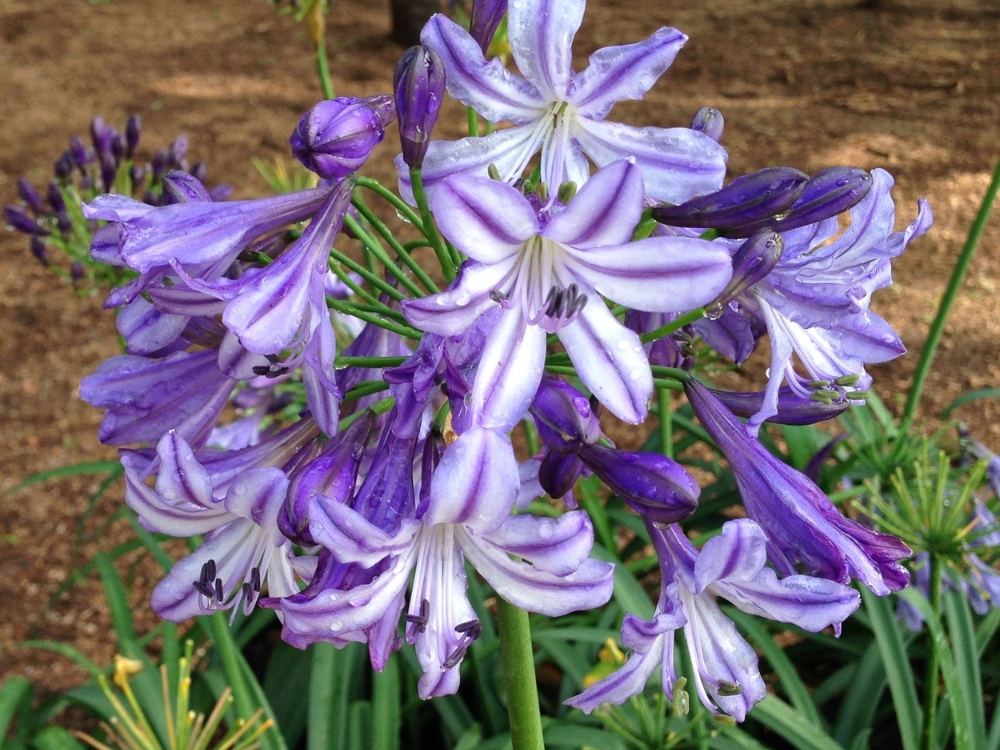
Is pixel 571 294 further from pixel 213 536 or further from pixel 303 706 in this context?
pixel 303 706

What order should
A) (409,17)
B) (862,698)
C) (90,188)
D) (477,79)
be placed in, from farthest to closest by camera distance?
(409,17) → (90,188) → (862,698) → (477,79)

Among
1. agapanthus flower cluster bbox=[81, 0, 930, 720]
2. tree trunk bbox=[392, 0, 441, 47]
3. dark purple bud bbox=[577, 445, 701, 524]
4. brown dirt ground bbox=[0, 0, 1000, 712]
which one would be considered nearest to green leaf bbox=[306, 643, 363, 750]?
agapanthus flower cluster bbox=[81, 0, 930, 720]

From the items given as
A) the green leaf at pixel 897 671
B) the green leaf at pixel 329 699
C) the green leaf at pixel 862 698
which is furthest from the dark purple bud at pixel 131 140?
the green leaf at pixel 862 698

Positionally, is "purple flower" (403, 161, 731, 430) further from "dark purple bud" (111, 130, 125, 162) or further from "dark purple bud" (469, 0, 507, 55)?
"dark purple bud" (111, 130, 125, 162)

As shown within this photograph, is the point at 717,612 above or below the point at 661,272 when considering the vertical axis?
below

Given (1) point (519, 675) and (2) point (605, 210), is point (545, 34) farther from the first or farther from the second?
(1) point (519, 675)

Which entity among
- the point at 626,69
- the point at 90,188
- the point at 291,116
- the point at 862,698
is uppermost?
the point at 626,69

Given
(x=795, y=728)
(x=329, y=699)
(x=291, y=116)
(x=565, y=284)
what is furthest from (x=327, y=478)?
(x=291, y=116)

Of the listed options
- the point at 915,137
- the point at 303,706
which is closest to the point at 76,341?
the point at 303,706
